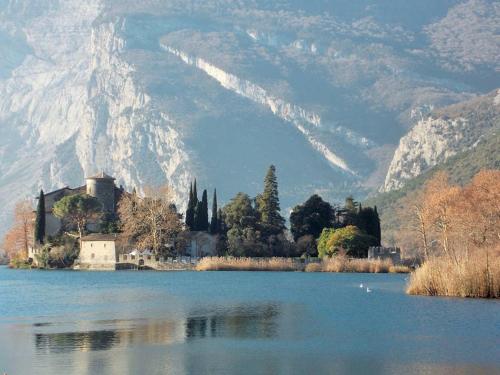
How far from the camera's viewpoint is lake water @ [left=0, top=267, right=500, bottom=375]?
3950 cm

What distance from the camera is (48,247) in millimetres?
131750

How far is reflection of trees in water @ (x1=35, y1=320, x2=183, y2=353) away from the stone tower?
9451cm

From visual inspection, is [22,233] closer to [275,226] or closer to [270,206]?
[270,206]

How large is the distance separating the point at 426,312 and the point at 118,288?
32.8 metres

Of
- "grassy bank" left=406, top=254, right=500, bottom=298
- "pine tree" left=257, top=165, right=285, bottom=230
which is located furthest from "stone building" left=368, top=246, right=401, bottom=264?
"grassy bank" left=406, top=254, right=500, bottom=298

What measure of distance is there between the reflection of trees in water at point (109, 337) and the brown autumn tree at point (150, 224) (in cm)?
7262

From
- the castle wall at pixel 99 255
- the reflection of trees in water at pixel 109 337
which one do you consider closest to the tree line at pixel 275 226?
the castle wall at pixel 99 255

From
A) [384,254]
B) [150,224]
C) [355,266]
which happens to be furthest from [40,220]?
[384,254]

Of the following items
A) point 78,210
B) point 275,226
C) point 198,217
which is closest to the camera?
point 275,226

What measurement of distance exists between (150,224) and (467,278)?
226ft

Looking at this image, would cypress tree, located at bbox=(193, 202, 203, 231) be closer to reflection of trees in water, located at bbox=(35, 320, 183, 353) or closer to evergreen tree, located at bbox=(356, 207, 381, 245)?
evergreen tree, located at bbox=(356, 207, 381, 245)

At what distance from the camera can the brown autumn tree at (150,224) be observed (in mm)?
125125

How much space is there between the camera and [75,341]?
4562cm

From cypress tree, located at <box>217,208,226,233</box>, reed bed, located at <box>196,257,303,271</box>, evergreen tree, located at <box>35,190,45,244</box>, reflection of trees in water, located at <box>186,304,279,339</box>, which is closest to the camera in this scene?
reflection of trees in water, located at <box>186,304,279,339</box>
